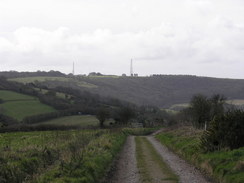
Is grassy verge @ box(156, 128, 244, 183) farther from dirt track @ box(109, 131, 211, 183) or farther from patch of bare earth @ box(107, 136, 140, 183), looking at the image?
patch of bare earth @ box(107, 136, 140, 183)

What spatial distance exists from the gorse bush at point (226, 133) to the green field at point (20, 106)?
313 feet

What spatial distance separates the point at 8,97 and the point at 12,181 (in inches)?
4748

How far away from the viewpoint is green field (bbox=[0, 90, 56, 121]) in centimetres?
11556

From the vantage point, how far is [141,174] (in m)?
19.0

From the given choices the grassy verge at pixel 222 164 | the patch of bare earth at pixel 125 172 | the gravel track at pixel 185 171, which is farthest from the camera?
the patch of bare earth at pixel 125 172

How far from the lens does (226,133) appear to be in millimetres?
22469

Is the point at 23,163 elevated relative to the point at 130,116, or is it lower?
elevated

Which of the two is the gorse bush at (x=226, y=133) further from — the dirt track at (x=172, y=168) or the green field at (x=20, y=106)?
the green field at (x=20, y=106)

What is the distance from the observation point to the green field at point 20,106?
115562 mm

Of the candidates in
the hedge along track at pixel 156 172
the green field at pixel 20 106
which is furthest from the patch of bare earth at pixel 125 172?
the green field at pixel 20 106

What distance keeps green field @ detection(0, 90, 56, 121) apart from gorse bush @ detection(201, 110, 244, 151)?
313 ft

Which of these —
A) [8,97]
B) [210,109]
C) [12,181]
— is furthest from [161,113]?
[12,181]

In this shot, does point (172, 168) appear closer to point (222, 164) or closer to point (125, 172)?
point (125, 172)

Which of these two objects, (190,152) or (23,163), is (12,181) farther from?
(190,152)
